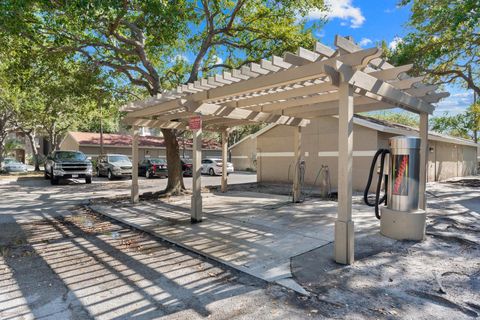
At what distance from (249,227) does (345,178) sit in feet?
8.94

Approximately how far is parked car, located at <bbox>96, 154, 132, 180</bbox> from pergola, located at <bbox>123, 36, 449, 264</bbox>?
926 centimetres

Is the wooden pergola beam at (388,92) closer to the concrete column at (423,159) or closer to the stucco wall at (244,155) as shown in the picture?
the concrete column at (423,159)

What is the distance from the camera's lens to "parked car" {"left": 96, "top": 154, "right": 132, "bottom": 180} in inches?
698

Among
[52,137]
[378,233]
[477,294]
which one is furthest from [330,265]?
[52,137]

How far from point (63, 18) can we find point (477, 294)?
9.84m

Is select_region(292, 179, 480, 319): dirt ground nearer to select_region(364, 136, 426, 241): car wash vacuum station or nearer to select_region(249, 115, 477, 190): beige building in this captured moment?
select_region(364, 136, 426, 241): car wash vacuum station

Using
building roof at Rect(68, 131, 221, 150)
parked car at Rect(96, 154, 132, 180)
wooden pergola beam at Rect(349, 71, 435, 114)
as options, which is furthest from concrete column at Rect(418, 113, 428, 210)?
building roof at Rect(68, 131, 221, 150)

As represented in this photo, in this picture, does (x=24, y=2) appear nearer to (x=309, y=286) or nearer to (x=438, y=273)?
(x=309, y=286)

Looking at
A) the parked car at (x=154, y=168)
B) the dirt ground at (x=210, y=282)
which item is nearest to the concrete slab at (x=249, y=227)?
the dirt ground at (x=210, y=282)

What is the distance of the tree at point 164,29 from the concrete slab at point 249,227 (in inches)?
112

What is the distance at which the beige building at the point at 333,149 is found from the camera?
40.5 feet

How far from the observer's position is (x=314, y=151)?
14.4 meters

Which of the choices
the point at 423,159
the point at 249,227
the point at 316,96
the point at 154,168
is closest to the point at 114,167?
the point at 154,168

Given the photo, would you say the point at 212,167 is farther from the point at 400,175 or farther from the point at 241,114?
the point at 400,175
